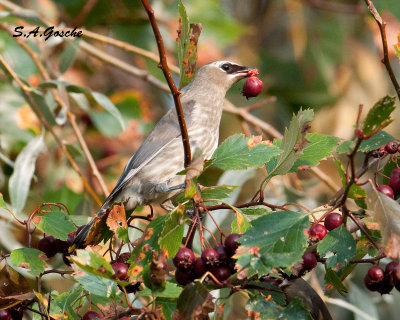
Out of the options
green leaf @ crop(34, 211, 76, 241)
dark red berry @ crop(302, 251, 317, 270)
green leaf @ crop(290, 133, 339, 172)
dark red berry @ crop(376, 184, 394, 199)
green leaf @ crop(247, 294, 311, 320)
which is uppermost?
green leaf @ crop(290, 133, 339, 172)

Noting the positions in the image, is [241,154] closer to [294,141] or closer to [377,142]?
[294,141]

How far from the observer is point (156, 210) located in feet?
15.1

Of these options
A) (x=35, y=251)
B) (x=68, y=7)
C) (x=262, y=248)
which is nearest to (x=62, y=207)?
(x=35, y=251)

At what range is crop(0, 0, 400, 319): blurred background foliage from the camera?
4410 mm

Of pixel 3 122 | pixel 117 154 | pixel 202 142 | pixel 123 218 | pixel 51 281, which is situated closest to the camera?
pixel 123 218

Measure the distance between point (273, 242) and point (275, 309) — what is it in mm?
210

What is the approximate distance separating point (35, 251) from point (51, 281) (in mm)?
1707

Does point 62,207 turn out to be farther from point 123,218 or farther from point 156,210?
point 156,210

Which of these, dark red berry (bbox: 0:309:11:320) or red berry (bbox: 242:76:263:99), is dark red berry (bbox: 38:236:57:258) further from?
red berry (bbox: 242:76:263:99)

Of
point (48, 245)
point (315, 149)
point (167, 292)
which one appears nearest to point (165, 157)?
point (48, 245)

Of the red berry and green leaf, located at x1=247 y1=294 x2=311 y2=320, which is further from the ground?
the red berry

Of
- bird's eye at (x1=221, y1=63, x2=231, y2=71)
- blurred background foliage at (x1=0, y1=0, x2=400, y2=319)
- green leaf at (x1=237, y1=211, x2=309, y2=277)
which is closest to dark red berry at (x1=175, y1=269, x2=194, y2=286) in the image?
green leaf at (x1=237, y1=211, x2=309, y2=277)

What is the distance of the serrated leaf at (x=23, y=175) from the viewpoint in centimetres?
364

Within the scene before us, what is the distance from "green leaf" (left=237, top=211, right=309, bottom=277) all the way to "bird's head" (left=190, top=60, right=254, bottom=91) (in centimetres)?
199
